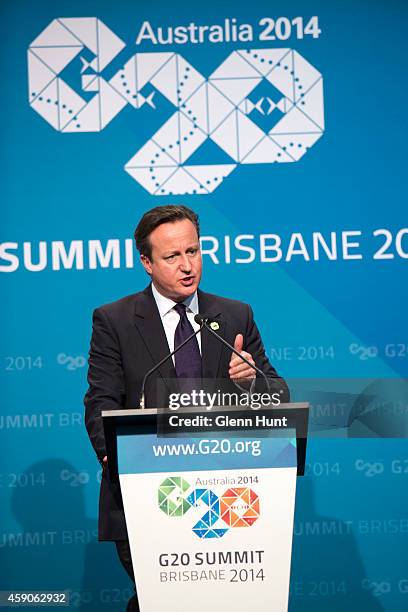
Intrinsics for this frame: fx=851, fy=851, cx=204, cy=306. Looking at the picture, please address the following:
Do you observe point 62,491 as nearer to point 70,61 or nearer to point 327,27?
point 70,61

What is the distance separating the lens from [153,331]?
3.12m

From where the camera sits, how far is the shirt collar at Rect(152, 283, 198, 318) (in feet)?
10.5

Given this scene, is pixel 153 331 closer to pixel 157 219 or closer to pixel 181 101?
pixel 157 219

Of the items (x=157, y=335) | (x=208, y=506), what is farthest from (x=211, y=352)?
(x=208, y=506)

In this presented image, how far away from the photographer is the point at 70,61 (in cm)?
417

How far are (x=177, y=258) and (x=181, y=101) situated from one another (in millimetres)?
1382

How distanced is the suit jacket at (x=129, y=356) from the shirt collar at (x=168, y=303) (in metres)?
0.02

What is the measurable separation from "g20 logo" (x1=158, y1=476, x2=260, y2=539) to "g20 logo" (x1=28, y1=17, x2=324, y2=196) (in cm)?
209

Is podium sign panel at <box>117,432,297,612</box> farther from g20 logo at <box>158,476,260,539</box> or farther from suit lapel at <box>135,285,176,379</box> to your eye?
suit lapel at <box>135,285,176,379</box>

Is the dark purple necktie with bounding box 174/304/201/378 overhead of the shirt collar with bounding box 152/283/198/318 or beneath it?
beneath

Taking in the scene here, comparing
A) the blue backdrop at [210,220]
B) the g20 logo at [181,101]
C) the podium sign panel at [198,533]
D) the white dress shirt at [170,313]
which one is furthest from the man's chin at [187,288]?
the g20 logo at [181,101]

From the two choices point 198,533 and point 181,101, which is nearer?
point 198,533

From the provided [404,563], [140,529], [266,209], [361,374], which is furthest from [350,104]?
[140,529]

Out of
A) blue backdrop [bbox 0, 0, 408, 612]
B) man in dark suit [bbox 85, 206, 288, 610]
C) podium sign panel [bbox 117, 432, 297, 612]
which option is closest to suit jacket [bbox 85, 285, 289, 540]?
man in dark suit [bbox 85, 206, 288, 610]
